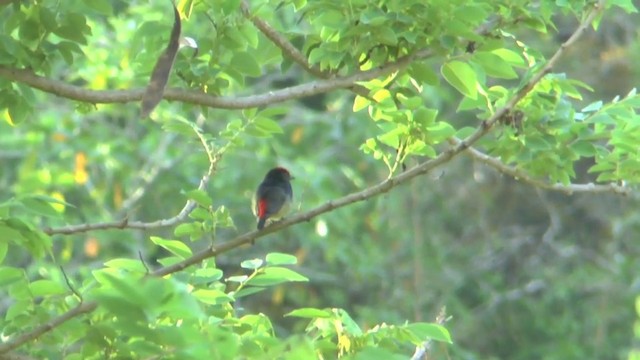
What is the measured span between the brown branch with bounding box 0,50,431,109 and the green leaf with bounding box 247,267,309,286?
427 mm

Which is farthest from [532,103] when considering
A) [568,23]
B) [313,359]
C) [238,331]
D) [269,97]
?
[568,23]

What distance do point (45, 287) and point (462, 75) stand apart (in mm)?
1095

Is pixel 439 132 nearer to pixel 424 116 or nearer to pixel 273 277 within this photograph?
pixel 424 116

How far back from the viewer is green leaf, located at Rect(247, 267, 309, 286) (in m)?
3.27

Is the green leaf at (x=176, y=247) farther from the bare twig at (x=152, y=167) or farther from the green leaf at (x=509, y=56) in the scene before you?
the bare twig at (x=152, y=167)

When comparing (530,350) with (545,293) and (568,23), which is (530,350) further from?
(568,23)

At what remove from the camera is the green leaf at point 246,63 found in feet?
11.8

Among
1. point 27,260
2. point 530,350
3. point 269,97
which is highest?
point 269,97

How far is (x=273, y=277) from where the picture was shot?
10.9 ft

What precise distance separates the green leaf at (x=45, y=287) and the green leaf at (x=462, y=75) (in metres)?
1.04

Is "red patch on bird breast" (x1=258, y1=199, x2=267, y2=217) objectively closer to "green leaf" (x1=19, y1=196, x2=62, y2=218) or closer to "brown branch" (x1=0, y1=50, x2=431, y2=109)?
"brown branch" (x1=0, y1=50, x2=431, y2=109)

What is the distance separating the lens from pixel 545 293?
13.1 meters

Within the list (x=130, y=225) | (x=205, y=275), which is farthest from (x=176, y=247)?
(x=130, y=225)

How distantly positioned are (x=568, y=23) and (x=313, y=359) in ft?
35.5
